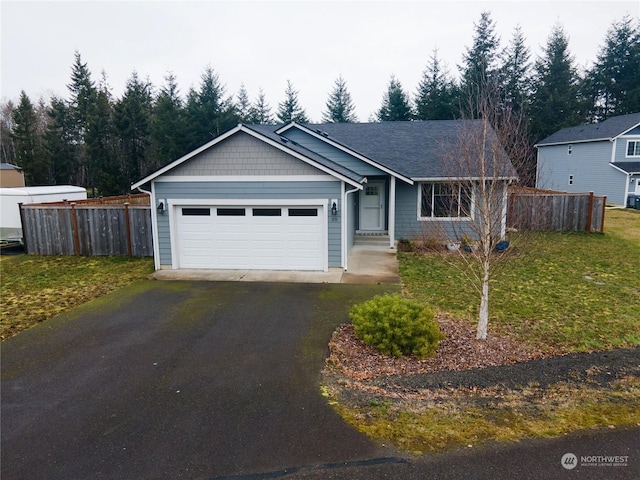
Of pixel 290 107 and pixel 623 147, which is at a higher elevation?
pixel 290 107

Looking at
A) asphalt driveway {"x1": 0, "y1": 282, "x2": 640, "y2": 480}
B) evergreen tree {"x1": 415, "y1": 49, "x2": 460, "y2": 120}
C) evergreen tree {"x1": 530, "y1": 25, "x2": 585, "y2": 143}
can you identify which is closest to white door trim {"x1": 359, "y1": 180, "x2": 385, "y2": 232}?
asphalt driveway {"x1": 0, "y1": 282, "x2": 640, "y2": 480}

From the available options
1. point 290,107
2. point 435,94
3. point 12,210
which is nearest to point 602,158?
point 435,94

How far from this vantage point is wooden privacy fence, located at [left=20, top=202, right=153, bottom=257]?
14758mm

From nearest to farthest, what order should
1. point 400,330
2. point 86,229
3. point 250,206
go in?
1. point 400,330
2. point 250,206
3. point 86,229

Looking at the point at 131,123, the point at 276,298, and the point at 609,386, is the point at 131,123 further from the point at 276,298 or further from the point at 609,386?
the point at 609,386

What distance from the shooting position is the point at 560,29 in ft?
137

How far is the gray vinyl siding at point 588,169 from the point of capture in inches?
1186

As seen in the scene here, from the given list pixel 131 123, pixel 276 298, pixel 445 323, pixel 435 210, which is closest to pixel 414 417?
pixel 445 323

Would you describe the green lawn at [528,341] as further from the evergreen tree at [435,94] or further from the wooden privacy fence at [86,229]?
the evergreen tree at [435,94]

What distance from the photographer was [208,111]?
37.7 metres

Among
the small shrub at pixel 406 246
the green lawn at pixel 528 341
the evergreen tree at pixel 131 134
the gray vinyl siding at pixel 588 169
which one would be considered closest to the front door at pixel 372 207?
the small shrub at pixel 406 246

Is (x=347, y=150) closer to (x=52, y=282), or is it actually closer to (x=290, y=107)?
(x=52, y=282)

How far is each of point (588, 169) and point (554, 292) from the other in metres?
28.3
